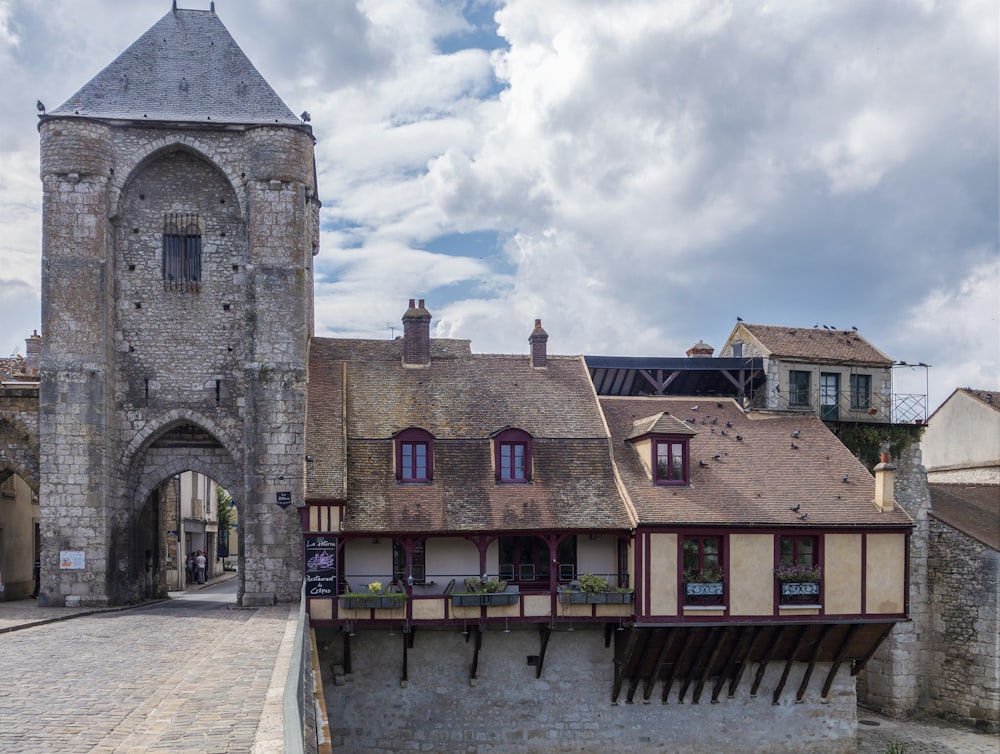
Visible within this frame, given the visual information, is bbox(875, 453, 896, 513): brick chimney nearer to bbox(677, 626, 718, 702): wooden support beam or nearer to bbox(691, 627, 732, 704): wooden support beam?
bbox(691, 627, 732, 704): wooden support beam

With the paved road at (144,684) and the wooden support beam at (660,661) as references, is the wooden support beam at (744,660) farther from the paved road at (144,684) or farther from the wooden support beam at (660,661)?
the paved road at (144,684)

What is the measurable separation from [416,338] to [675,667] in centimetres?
1037

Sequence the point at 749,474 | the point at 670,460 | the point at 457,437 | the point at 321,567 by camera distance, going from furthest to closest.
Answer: the point at 457,437 < the point at 749,474 < the point at 670,460 < the point at 321,567

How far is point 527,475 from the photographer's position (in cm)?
2167

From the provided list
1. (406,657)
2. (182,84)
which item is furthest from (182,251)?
(406,657)

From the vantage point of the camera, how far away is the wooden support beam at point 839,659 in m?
21.0

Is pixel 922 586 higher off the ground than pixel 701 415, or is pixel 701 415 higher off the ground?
pixel 701 415

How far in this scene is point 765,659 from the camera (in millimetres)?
21031

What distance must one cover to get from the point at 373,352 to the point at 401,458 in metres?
4.72

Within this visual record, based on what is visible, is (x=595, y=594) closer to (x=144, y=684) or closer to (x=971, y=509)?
(x=144, y=684)

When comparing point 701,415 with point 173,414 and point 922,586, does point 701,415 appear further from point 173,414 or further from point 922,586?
point 173,414

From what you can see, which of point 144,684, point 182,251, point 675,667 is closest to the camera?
point 144,684

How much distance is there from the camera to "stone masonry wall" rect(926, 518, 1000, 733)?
79.4 ft

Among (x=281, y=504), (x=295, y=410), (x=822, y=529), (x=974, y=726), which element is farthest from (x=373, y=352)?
(x=974, y=726)
